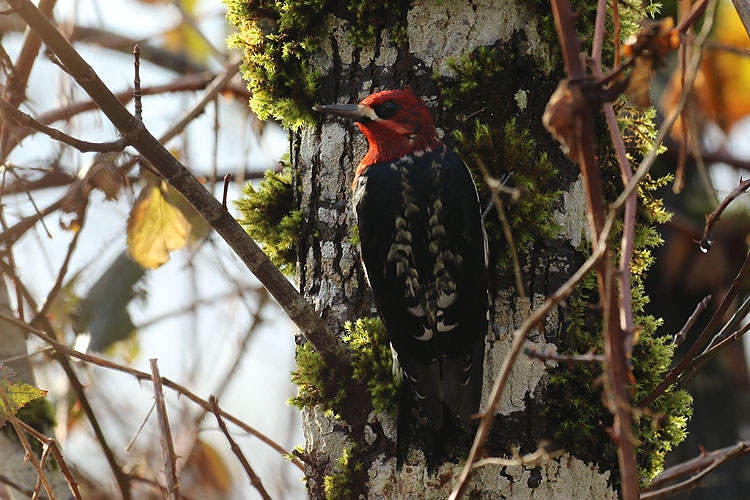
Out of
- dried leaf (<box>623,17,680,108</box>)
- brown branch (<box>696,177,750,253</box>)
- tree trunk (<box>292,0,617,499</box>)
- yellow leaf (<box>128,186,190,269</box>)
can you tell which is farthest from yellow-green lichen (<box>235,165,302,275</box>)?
dried leaf (<box>623,17,680,108</box>)

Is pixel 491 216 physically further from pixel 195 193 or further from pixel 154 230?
pixel 154 230

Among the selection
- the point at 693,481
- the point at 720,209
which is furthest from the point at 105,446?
the point at 720,209

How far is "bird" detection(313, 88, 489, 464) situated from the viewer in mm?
2002

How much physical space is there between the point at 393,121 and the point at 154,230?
84cm

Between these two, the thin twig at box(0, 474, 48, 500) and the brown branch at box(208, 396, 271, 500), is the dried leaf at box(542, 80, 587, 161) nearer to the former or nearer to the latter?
the brown branch at box(208, 396, 271, 500)

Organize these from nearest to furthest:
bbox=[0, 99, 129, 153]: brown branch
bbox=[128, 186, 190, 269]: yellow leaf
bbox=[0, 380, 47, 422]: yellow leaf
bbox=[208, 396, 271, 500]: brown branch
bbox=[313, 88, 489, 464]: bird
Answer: bbox=[0, 99, 129, 153]: brown branch, bbox=[208, 396, 271, 500]: brown branch, bbox=[0, 380, 47, 422]: yellow leaf, bbox=[313, 88, 489, 464]: bird, bbox=[128, 186, 190, 269]: yellow leaf

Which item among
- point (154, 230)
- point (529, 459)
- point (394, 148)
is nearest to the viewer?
point (529, 459)

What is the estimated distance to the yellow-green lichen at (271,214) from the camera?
2342 millimetres

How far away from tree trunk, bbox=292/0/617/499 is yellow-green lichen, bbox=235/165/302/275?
0.10 meters

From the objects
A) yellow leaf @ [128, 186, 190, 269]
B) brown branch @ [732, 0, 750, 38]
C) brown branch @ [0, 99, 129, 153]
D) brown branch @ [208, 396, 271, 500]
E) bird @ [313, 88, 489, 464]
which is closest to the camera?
brown branch @ [732, 0, 750, 38]

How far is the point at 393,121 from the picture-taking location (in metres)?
2.14

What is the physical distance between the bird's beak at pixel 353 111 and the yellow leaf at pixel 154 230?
636 millimetres

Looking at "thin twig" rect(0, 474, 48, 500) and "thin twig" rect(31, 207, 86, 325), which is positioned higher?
"thin twig" rect(31, 207, 86, 325)

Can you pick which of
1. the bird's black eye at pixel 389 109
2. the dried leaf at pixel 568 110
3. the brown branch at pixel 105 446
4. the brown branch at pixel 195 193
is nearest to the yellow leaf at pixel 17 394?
the brown branch at pixel 105 446
